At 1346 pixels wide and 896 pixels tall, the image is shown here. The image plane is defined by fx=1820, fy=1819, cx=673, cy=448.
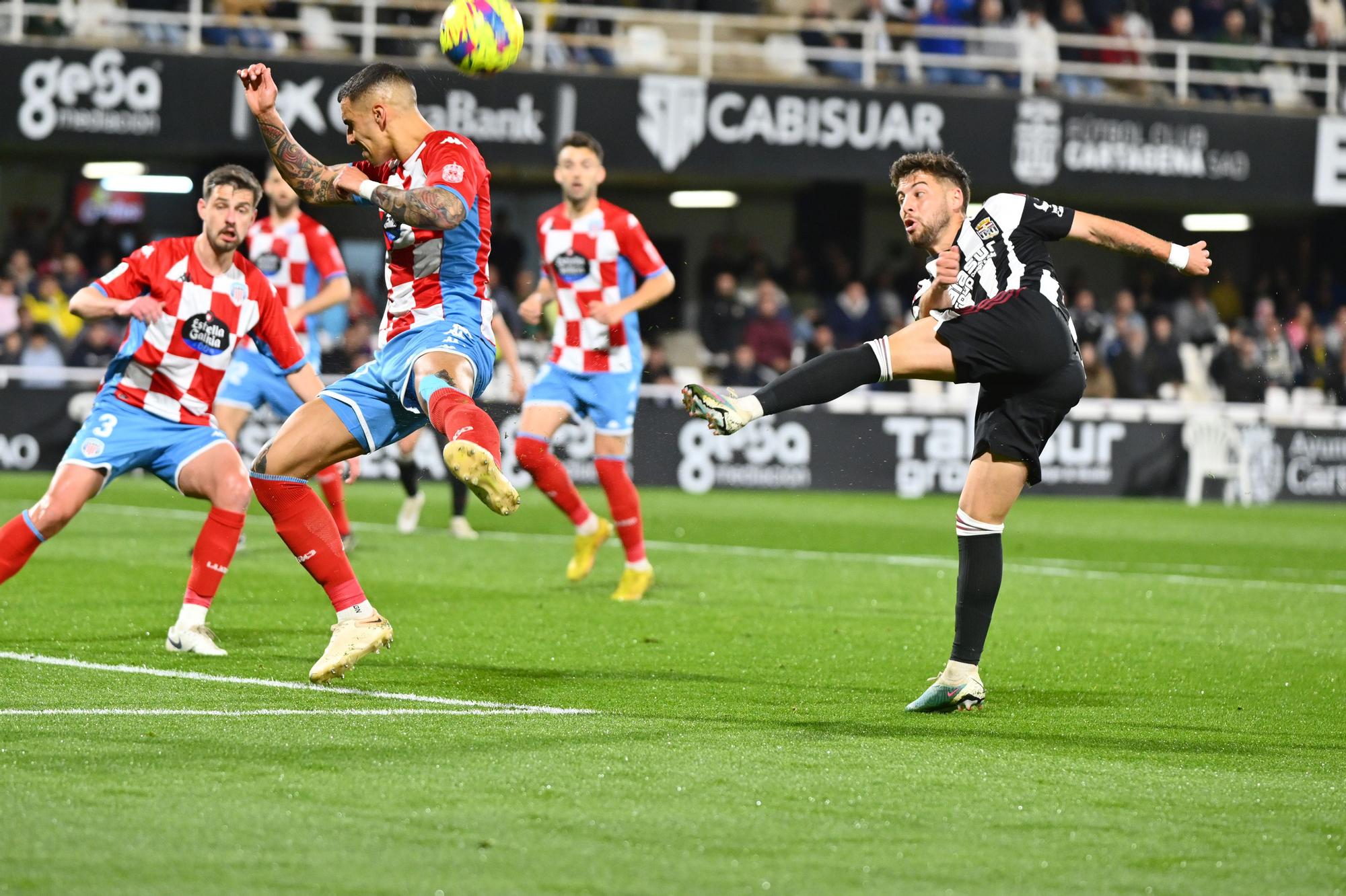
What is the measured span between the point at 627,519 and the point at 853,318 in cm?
1400

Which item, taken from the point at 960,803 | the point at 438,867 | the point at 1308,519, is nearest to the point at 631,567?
the point at 960,803

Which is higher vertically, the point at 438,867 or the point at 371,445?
the point at 371,445

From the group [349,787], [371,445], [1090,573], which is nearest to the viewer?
[349,787]

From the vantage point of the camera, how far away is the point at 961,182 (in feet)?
20.7

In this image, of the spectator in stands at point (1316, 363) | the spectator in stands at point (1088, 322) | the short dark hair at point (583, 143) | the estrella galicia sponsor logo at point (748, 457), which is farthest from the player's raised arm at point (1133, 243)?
the spectator in stands at point (1316, 363)

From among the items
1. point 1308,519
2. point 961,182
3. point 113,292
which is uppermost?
point 961,182

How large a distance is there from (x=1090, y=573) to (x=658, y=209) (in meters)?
17.2

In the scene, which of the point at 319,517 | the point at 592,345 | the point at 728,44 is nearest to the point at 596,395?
the point at 592,345

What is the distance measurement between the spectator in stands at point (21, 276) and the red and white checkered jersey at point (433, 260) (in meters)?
15.3

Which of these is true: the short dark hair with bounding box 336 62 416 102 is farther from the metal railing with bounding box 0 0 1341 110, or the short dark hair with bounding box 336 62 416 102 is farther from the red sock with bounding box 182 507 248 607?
the metal railing with bounding box 0 0 1341 110

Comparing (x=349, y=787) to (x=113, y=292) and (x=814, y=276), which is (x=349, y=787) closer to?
(x=113, y=292)

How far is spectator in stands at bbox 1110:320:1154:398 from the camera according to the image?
2342 centimetres

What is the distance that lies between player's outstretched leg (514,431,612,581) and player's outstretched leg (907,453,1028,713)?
3845 mm

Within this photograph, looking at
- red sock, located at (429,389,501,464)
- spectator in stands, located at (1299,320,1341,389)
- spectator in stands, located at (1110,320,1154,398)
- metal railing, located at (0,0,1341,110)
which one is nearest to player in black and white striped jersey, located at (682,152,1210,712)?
red sock, located at (429,389,501,464)
